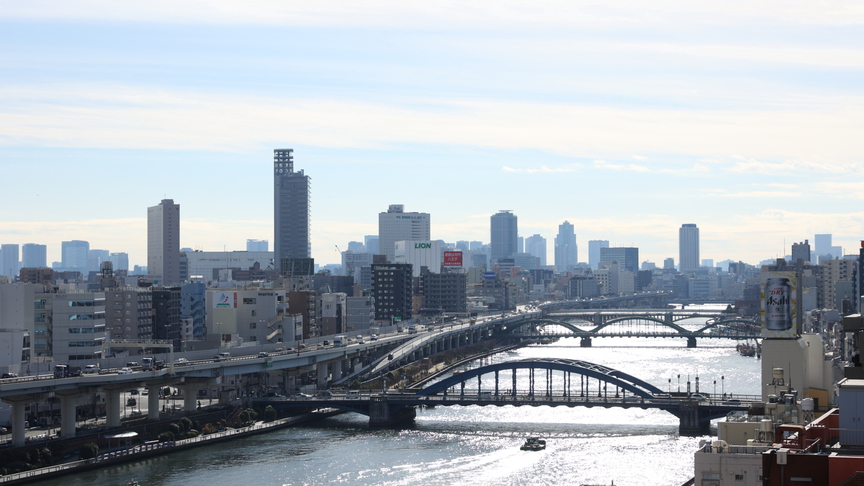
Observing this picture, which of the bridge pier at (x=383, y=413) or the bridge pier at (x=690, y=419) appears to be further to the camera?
the bridge pier at (x=383, y=413)

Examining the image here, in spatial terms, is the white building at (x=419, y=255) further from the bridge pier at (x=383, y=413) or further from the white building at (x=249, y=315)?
the bridge pier at (x=383, y=413)

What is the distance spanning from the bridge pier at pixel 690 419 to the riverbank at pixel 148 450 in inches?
768

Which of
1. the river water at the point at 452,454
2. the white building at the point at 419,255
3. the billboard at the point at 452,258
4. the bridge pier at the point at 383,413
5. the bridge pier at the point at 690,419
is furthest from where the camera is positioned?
the white building at the point at 419,255

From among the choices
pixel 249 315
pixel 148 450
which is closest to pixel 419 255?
pixel 249 315

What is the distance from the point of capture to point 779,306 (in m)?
31.0

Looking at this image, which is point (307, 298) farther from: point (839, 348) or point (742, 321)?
point (742, 321)

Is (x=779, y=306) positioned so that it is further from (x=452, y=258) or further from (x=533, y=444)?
(x=452, y=258)

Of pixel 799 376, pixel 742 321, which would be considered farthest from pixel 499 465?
pixel 742 321

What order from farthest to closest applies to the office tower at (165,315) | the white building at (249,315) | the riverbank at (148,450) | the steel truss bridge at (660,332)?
the steel truss bridge at (660,332), the office tower at (165,315), the white building at (249,315), the riverbank at (148,450)

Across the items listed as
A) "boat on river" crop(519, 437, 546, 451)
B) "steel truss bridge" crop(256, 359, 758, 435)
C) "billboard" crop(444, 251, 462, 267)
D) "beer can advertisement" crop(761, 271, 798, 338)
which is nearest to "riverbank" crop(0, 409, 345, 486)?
"steel truss bridge" crop(256, 359, 758, 435)

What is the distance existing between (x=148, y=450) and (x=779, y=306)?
28.4 metres

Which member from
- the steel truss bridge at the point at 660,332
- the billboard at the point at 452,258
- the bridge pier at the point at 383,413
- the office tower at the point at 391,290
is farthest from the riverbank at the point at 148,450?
the billboard at the point at 452,258

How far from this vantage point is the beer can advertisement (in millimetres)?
29763

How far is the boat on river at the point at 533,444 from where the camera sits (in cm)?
4812
